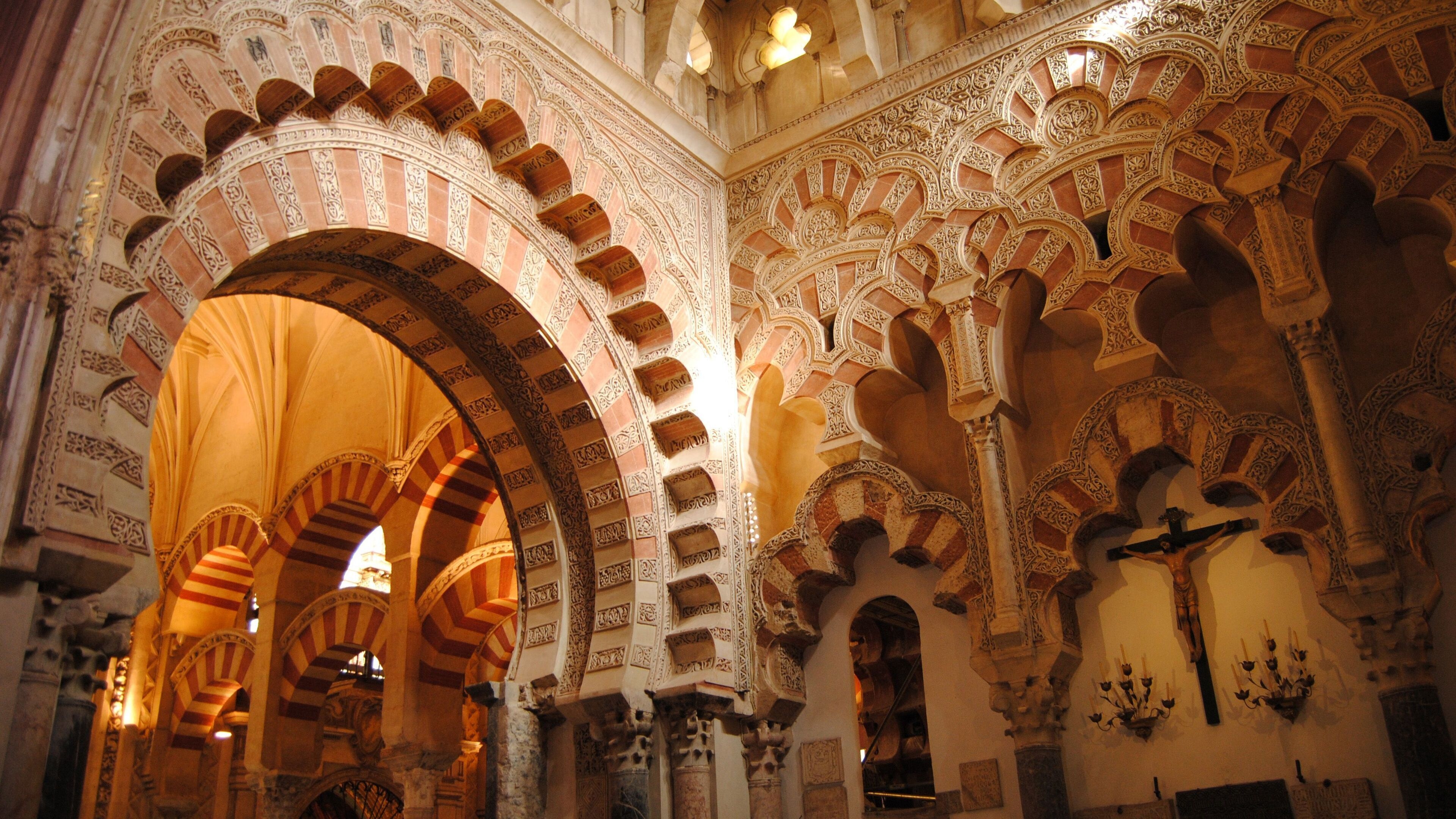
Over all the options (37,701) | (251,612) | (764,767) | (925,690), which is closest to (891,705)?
(925,690)

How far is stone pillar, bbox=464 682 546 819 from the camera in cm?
578

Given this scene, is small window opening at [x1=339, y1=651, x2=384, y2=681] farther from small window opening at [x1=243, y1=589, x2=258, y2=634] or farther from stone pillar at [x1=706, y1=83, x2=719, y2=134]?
stone pillar at [x1=706, y1=83, x2=719, y2=134]

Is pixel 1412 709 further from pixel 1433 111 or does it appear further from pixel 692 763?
pixel 692 763

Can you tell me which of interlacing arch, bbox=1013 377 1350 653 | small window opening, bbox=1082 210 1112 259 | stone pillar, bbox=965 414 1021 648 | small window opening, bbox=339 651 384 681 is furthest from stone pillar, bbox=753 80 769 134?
small window opening, bbox=339 651 384 681

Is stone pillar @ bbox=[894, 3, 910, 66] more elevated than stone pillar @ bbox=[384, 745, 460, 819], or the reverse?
stone pillar @ bbox=[894, 3, 910, 66]

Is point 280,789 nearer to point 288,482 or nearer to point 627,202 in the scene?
point 288,482

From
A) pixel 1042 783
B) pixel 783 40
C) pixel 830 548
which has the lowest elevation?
pixel 1042 783

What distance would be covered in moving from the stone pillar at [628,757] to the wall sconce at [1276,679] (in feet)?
9.08

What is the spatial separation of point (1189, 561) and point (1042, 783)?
49.5 inches

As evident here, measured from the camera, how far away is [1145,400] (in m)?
5.53

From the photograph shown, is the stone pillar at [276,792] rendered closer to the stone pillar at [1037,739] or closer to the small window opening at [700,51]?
the stone pillar at [1037,739]

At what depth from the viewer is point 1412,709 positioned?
450 cm

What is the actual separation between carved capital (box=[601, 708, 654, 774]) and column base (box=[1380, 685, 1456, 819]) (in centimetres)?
326

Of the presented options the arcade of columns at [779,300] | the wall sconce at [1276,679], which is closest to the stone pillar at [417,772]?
the arcade of columns at [779,300]
